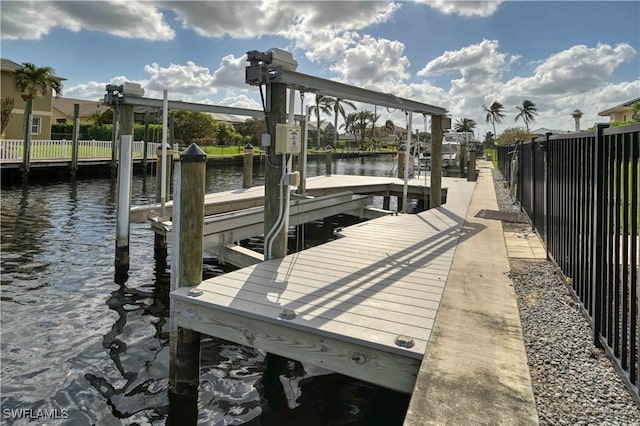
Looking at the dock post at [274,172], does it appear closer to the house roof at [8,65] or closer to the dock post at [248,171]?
the dock post at [248,171]

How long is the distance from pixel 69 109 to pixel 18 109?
2345 centimetres

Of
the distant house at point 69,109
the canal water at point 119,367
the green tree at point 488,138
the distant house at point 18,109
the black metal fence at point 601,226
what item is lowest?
the canal water at point 119,367

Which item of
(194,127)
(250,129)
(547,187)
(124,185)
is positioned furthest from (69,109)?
(547,187)

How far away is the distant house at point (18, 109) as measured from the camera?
2572 centimetres

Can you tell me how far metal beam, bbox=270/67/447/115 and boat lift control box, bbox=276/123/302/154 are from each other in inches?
19.0

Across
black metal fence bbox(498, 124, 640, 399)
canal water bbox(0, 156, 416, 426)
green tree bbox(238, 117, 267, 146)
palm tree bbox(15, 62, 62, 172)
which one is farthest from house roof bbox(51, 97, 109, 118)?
black metal fence bbox(498, 124, 640, 399)

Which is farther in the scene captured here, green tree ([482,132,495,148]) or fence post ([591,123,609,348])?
green tree ([482,132,495,148])

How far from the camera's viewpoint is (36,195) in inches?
568

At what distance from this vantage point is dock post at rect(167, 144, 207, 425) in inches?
141

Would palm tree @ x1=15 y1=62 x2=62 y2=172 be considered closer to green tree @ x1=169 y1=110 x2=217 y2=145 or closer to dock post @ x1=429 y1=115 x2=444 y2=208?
green tree @ x1=169 y1=110 x2=217 y2=145

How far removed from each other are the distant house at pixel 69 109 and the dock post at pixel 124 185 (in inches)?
1514

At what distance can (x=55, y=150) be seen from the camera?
65.8 ft

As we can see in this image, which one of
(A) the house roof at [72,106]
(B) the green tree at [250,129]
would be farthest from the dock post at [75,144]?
(B) the green tree at [250,129]
